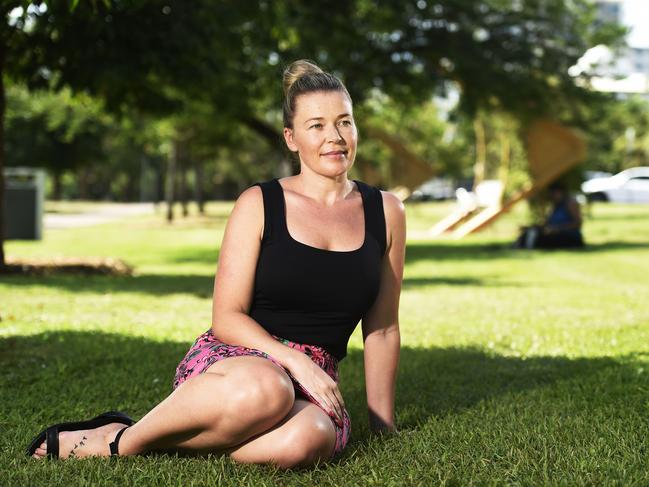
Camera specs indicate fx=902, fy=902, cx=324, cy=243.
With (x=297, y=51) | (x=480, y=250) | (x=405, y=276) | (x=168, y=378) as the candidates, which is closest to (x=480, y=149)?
(x=480, y=250)

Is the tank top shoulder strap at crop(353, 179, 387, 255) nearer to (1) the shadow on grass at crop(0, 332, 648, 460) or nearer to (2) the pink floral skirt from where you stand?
(2) the pink floral skirt

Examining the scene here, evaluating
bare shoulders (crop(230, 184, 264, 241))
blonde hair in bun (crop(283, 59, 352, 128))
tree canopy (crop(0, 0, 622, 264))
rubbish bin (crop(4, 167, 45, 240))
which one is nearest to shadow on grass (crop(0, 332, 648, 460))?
bare shoulders (crop(230, 184, 264, 241))

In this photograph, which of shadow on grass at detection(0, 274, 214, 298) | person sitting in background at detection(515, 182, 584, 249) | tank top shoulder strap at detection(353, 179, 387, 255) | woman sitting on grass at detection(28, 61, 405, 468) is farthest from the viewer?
person sitting in background at detection(515, 182, 584, 249)

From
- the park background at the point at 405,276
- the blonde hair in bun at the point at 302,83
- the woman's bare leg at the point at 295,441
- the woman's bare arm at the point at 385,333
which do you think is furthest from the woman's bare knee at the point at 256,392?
the blonde hair in bun at the point at 302,83

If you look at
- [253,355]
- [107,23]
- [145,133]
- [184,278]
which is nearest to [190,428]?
[253,355]

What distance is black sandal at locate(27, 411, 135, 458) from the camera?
3705 mm

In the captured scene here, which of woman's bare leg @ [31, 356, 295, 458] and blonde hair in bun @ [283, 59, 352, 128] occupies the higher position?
blonde hair in bun @ [283, 59, 352, 128]

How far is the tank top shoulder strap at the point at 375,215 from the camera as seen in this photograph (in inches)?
160

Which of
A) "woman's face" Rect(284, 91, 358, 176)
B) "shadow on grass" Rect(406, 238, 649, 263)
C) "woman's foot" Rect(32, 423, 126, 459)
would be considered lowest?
"shadow on grass" Rect(406, 238, 649, 263)

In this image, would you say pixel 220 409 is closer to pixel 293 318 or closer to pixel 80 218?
pixel 293 318

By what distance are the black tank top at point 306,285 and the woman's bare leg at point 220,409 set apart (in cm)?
37

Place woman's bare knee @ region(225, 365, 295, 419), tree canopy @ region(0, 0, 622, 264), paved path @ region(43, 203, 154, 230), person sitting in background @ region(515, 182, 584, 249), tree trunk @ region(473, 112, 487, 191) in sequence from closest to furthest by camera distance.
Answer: woman's bare knee @ region(225, 365, 295, 419)
tree canopy @ region(0, 0, 622, 264)
person sitting in background @ region(515, 182, 584, 249)
tree trunk @ region(473, 112, 487, 191)
paved path @ region(43, 203, 154, 230)

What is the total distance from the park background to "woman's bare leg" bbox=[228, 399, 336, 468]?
0.06 meters

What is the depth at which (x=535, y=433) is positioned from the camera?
4.09 metres
